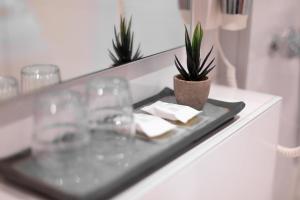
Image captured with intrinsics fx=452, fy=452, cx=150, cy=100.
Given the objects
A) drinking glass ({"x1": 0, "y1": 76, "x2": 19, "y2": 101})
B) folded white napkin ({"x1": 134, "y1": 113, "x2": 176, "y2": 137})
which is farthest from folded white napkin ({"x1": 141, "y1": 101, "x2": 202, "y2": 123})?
drinking glass ({"x1": 0, "y1": 76, "x2": 19, "y2": 101})

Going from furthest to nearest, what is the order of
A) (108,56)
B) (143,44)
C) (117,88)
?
(143,44) < (108,56) < (117,88)

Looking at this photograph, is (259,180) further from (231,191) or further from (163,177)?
(163,177)

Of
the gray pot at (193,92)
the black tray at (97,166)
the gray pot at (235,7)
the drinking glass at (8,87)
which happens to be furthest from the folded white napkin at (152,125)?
the gray pot at (235,7)

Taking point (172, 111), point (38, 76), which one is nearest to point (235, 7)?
point (172, 111)

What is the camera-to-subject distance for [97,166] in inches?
32.3

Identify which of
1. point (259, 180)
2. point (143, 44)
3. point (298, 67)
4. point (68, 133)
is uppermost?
point (143, 44)

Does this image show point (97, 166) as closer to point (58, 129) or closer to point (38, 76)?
point (58, 129)

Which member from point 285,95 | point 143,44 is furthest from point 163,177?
point 285,95

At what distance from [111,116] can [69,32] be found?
8.0 inches

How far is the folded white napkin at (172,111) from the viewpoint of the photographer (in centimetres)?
102

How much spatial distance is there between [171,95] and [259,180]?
35cm

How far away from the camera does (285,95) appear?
1903mm

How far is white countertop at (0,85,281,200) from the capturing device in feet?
2.62

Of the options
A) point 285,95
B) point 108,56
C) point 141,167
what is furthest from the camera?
point 285,95
